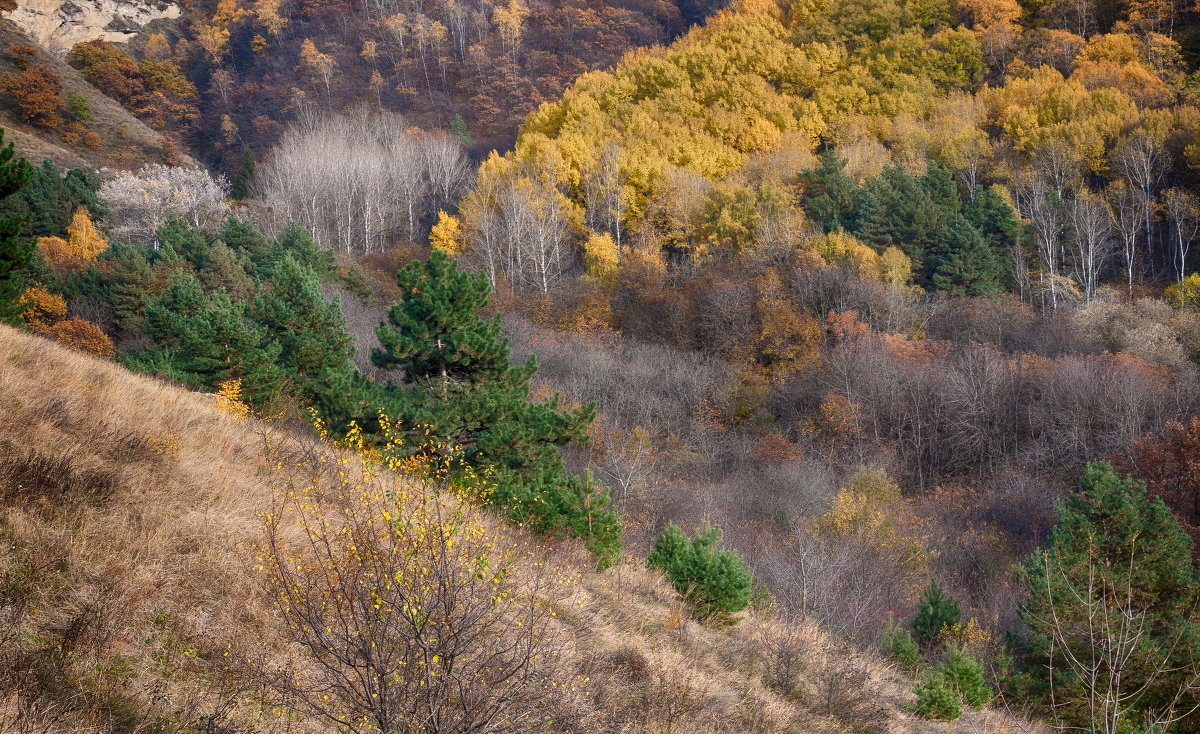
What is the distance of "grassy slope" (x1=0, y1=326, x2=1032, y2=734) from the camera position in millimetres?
4859

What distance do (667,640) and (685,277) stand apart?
3288 cm

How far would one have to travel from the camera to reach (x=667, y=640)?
8.83 m

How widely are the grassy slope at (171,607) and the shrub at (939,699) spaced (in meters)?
0.20

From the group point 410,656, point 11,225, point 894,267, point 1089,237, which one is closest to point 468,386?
point 11,225

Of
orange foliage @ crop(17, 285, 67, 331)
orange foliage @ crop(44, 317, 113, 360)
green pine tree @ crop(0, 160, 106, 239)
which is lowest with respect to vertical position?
orange foliage @ crop(44, 317, 113, 360)

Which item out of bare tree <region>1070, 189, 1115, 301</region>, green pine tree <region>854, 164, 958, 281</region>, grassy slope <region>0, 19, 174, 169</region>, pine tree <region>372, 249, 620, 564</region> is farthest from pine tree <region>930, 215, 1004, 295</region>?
grassy slope <region>0, 19, 174, 169</region>

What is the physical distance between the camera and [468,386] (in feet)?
44.4

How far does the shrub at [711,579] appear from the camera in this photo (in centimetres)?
1029

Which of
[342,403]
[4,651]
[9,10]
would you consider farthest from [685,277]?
[9,10]

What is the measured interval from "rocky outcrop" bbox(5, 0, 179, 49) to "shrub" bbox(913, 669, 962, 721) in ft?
280

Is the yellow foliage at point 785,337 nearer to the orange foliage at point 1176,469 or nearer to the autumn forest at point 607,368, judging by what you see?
the autumn forest at point 607,368

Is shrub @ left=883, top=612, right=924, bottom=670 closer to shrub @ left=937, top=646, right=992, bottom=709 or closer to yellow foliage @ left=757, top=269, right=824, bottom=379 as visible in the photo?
shrub @ left=937, top=646, right=992, bottom=709

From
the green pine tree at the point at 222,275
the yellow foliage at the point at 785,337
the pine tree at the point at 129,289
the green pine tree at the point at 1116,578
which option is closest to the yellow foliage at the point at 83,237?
the green pine tree at the point at 222,275

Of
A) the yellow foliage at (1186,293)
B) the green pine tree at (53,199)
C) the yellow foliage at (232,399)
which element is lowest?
the yellow foliage at (1186,293)
